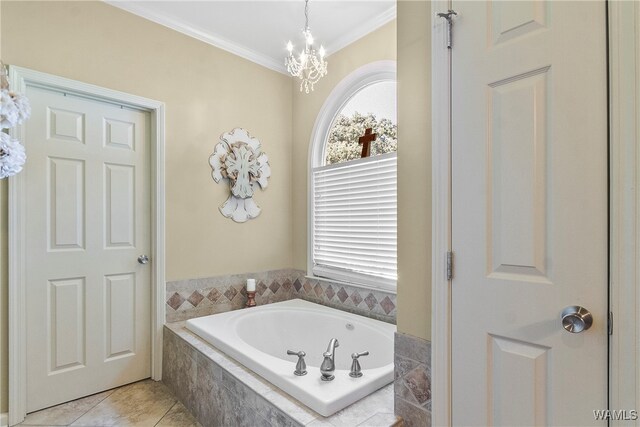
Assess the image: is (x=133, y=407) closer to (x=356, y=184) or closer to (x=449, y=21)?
(x=356, y=184)

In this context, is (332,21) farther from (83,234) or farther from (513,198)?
(83,234)

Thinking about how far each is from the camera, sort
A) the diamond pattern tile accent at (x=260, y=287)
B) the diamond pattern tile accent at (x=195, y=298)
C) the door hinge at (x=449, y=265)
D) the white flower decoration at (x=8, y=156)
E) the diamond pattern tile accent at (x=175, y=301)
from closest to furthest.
→ the door hinge at (x=449, y=265)
the white flower decoration at (x=8, y=156)
the diamond pattern tile accent at (x=175, y=301)
the diamond pattern tile accent at (x=195, y=298)
the diamond pattern tile accent at (x=260, y=287)

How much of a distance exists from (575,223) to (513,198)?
0.54ft

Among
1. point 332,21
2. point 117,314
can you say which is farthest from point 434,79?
point 117,314

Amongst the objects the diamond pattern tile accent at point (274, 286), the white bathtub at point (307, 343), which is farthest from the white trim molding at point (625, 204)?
the diamond pattern tile accent at point (274, 286)

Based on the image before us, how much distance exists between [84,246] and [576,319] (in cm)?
264

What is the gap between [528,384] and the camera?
957 mm

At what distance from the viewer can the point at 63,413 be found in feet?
6.69

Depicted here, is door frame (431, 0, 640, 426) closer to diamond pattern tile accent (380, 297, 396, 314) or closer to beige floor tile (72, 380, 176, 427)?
diamond pattern tile accent (380, 297, 396, 314)

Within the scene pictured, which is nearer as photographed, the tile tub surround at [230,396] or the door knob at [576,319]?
the door knob at [576,319]

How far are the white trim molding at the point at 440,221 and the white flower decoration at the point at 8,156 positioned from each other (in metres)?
2.05

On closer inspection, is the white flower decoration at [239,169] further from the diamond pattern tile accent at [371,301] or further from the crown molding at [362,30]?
the diamond pattern tile accent at [371,301]

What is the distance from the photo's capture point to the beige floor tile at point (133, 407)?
6.48 feet

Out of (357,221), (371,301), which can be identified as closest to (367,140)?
(357,221)
